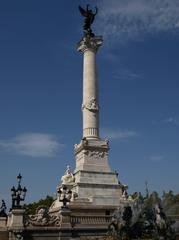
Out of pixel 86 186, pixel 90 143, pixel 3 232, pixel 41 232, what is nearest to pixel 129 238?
pixel 41 232

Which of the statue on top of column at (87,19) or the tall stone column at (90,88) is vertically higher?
the statue on top of column at (87,19)

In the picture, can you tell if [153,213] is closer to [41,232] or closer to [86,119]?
[41,232]

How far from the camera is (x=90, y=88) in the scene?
45.3m

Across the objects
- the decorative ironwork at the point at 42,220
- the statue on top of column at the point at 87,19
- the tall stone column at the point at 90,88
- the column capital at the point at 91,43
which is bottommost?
the decorative ironwork at the point at 42,220

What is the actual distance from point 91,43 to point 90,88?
5458 millimetres

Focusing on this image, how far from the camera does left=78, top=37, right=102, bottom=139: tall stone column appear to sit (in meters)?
44.3

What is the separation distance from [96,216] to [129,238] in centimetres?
1011

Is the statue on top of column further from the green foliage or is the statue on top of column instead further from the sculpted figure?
the green foliage

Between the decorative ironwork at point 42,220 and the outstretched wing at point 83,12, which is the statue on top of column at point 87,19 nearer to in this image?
the outstretched wing at point 83,12

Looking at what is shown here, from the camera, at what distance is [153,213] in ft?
84.9

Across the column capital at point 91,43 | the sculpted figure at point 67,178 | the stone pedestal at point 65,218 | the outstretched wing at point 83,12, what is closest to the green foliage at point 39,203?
the sculpted figure at point 67,178

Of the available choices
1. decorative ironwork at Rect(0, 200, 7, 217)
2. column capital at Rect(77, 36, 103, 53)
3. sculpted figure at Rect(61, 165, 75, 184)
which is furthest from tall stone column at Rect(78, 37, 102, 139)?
decorative ironwork at Rect(0, 200, 7, 217)

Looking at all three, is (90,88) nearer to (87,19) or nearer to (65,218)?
(87,19)

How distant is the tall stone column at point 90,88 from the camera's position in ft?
145
